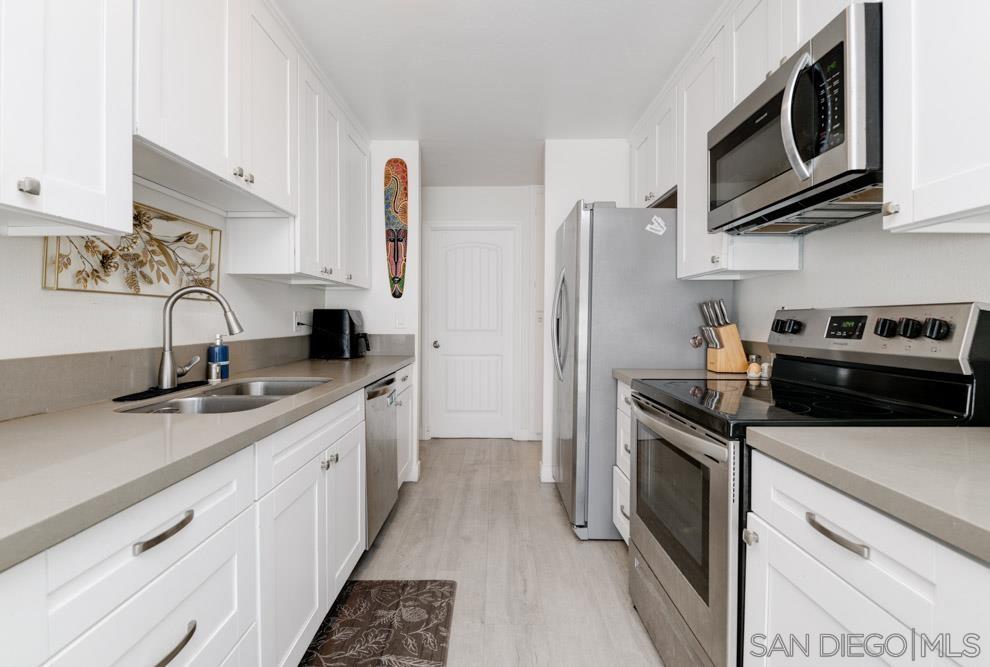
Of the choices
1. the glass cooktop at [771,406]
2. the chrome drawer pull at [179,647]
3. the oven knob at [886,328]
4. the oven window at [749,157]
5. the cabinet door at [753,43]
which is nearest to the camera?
the chrome drawer pull at [179,647]

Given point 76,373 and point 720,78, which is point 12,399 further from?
point 720,78

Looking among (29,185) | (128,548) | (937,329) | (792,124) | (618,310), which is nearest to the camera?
(128,548)

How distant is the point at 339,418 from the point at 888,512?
1.63 meters

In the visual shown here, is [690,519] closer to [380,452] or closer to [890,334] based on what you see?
[890,334]

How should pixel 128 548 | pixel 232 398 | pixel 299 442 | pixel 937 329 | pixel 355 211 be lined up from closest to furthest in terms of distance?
1. pixel 128 548
2. pixel 937 329
3. pixel 299 442
4. pixel 232 398
5. pixel 355 211

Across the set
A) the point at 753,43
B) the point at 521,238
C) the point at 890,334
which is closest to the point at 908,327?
the point at 890,334

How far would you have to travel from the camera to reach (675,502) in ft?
5.08

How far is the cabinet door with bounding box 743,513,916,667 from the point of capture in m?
0.80

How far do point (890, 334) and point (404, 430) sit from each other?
8.39ft

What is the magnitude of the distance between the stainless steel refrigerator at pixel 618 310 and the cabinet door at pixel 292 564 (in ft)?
4.53

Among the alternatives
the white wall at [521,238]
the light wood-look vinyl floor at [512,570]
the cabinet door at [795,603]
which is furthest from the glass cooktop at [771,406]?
the white wall at [521,238]

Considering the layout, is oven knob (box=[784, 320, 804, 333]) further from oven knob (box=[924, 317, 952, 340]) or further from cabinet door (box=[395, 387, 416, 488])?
cabinet door (box=[395, 387, 416, 488])

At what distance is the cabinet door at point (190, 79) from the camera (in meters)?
1.22

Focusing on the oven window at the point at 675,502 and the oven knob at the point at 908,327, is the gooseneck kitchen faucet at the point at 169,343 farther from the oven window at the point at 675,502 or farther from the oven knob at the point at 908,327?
the oven knob at the point at 908,327
